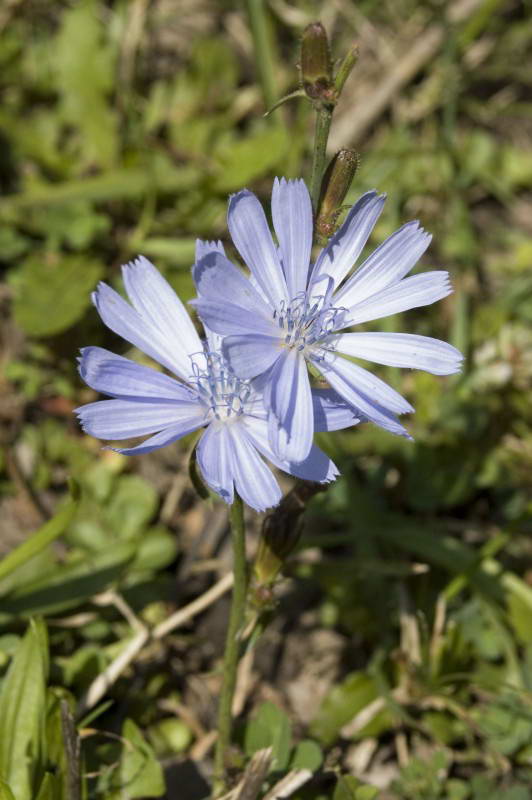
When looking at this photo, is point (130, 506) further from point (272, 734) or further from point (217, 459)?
point (217, 459)

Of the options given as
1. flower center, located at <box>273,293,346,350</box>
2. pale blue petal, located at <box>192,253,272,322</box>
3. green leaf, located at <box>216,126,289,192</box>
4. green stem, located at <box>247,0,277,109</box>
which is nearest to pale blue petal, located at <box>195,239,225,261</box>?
pale blue petal, located at <box>192,253,272,322</box>

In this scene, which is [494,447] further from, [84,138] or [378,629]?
[84,138]

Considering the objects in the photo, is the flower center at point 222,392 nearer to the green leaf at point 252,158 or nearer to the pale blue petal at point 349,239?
the pale blue petal at point 349,239

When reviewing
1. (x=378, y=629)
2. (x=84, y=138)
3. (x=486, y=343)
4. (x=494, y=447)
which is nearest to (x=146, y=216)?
(x=84, y=138)

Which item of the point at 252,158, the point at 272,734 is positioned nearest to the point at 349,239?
the point at 272,734

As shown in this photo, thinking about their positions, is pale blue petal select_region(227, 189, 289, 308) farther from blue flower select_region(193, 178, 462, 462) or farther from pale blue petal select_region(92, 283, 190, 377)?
pale blue petal select_region(92, 283, 190, 377)

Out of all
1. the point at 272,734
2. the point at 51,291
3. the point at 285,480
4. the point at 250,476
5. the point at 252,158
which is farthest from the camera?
the point at 252,158
